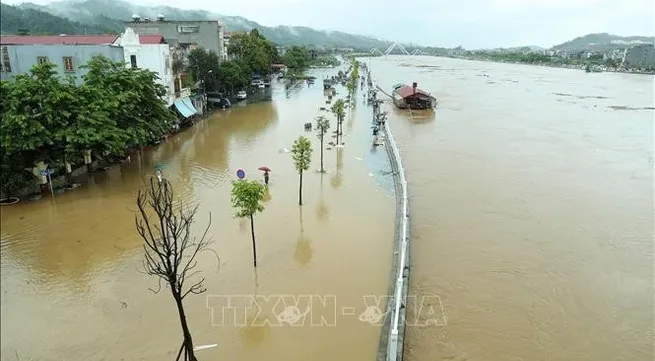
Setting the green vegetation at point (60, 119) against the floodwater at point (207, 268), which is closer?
the floodwater at point (207, 268)

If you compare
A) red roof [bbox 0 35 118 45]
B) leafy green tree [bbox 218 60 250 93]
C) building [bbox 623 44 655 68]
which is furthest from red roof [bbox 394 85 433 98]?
building [bbox 623 44 655 68]

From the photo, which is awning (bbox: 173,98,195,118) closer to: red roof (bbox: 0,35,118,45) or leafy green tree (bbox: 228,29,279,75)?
red roof (bbox: 0,35,118,45)

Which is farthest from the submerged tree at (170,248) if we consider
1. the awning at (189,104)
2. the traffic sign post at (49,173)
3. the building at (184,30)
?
the building at (184,30)

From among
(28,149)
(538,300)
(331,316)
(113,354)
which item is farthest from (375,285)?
(28,149)

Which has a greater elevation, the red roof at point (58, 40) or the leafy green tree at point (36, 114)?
the red roof at point (58, 40)

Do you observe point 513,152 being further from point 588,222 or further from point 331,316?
point 331,316

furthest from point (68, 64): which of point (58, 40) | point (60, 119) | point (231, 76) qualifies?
point (231, 76)

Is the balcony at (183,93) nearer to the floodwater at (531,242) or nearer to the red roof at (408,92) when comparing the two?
the floodwater at (531,242)
